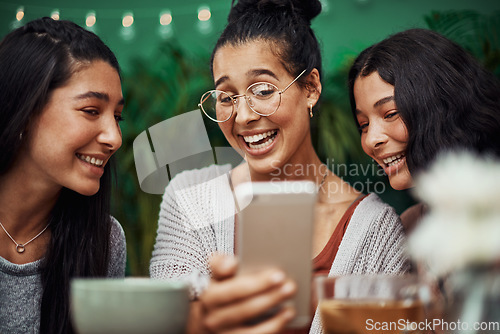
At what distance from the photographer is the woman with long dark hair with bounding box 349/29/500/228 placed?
1595mm

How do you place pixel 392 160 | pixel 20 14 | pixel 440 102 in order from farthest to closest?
pixel 20 14, pixel 392 160, pixel 440 102

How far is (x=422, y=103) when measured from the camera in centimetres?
160

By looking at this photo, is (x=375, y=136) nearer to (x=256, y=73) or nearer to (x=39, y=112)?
(x=256, y=73)

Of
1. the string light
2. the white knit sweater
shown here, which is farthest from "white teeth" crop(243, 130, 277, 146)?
the string light

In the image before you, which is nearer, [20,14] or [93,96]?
[93,96]

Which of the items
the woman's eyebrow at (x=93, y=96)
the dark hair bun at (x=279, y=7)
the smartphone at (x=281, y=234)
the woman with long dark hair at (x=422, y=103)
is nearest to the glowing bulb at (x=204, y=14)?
the dark hair bun at (x=279, y=7)

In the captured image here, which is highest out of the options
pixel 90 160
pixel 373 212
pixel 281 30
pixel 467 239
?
pixel 281 30

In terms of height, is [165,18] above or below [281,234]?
above

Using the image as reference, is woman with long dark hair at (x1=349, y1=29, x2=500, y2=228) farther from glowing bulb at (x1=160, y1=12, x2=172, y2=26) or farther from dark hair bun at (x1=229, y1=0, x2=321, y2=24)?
glowing bulb at (x1=160, y1=12, x2=172, y2=26)

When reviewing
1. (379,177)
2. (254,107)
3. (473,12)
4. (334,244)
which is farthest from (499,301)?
(473,12)

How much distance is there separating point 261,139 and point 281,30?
0.39 m

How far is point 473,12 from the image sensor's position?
2693 millimetres

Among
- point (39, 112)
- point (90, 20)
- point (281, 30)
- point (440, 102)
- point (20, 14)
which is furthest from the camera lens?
point (90, 20)

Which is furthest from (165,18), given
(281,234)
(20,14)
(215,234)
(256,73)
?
(281,234)
